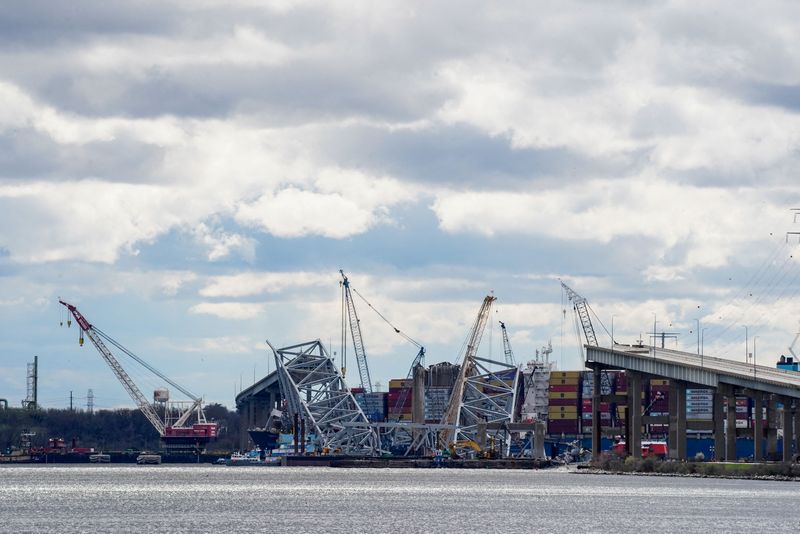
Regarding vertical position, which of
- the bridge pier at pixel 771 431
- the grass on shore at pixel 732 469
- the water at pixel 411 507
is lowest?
the water at pixel 411 507

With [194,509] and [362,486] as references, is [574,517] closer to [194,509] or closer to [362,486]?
[194,509]

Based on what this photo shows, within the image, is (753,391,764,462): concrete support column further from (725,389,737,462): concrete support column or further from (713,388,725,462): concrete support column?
(713,388,725,462): concrete support column

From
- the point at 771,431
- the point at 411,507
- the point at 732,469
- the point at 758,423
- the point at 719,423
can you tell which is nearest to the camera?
the point at 411,507

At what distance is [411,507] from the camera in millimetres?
130750

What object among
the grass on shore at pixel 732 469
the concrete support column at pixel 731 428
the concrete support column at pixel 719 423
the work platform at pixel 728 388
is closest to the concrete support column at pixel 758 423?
the work platform at pixel 728 388

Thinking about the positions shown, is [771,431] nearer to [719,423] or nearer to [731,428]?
[731,428]

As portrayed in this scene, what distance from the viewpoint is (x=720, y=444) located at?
19162cm

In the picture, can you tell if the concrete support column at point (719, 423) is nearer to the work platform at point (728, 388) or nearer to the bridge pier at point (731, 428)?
the work platform at point (728, 388)

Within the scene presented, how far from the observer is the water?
107688mm

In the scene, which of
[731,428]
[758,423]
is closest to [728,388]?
[731,428]

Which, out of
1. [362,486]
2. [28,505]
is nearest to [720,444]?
[362,486]

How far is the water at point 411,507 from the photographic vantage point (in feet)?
353

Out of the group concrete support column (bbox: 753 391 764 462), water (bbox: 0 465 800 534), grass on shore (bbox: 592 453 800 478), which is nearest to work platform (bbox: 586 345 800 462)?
concrete support column (bbox: 753 391 764 462)

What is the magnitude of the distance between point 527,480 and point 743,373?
2959 cm
